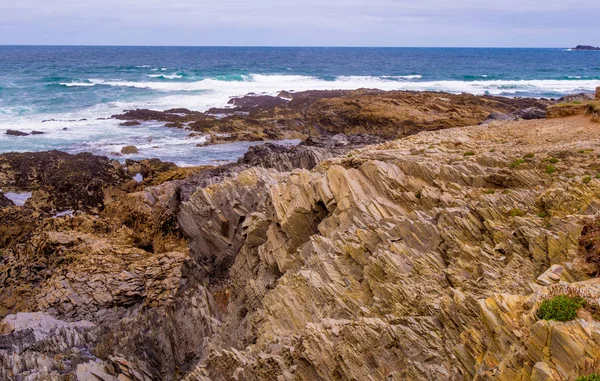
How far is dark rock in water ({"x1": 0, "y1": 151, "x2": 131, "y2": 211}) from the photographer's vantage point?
33438mm

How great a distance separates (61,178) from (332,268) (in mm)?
27571

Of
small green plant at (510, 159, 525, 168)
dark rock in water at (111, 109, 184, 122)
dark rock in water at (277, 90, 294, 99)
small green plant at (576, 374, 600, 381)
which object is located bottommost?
dark rock in water at (111, 109, 184, 122)

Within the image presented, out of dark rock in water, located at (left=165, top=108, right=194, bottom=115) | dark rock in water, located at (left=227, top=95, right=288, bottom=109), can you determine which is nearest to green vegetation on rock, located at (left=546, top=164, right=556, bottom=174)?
dark rock in water, located at (left=227, top=95, right=288, bottom=109)

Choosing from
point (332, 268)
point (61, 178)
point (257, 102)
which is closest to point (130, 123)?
point (257, 102)

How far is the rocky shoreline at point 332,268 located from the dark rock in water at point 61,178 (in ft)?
1.38

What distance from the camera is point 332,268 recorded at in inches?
537

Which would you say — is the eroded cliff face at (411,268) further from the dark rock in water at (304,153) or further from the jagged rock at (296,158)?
the dark rock in water at (304,153)

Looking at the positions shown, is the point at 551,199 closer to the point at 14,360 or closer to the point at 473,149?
the point at 473,149

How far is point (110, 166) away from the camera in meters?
38.8

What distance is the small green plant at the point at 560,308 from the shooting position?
755 cm

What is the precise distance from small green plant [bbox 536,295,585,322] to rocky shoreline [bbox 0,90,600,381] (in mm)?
162

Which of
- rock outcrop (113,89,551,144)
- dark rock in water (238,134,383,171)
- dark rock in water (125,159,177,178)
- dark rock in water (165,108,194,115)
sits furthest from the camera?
dark rock in water (165,108,194,115)

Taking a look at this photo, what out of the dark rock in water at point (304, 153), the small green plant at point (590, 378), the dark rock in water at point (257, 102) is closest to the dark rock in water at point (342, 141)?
the dark rock in water at point (304, 153)

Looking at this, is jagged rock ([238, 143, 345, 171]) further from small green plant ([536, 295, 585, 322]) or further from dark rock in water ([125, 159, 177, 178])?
small green plant ([536, 295, 585, 322])
